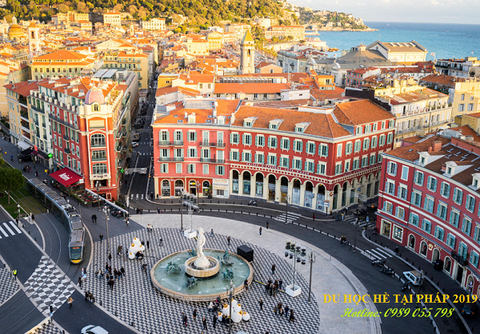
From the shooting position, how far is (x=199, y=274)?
5297cm

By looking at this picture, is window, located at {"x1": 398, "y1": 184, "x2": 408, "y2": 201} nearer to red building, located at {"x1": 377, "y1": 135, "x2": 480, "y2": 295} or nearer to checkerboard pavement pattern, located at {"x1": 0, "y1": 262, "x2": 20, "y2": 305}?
red building, located at {"x1": 377, "y1": 135, "x2": 480, "y2": 295}

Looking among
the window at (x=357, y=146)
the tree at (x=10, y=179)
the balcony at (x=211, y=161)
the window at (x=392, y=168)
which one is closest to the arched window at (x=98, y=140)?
the tree at (x=10, y=179)

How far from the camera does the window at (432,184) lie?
190ft

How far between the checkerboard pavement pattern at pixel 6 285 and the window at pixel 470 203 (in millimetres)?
48061

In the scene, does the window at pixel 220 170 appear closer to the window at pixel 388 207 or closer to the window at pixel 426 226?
the window at pixel 388 207

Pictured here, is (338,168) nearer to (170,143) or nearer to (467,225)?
(467,225)

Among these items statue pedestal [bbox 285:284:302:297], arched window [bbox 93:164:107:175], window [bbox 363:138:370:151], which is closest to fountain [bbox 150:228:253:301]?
statue pedestal [bbox 285:284:302:297]

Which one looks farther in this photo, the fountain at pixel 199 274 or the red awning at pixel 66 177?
the red awning at pixel 66 177

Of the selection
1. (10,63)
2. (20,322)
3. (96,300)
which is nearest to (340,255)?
(96,300)

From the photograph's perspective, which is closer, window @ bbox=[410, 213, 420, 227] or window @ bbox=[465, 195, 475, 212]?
window @ bbox=[465, 195, 475, 212]

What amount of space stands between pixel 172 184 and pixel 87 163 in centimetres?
1357

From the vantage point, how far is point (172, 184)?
80250 mm

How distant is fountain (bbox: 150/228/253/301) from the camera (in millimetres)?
50719

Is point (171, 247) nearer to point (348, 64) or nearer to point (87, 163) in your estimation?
point (87, 163)
